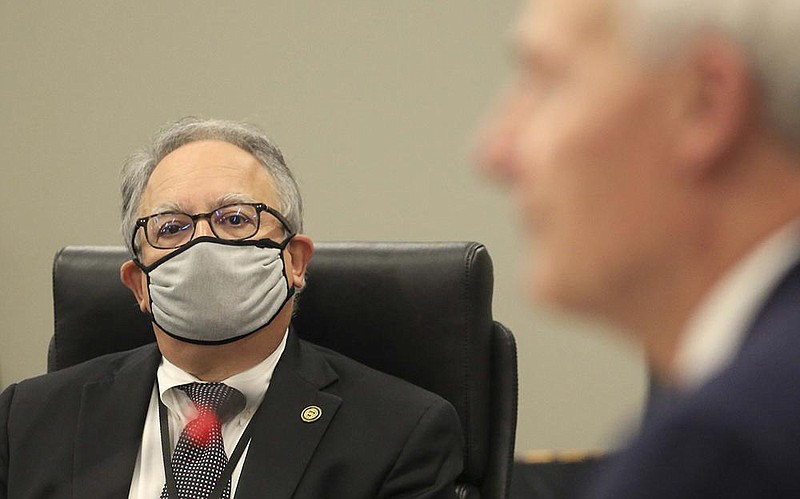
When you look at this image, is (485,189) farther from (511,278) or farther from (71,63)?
(71,63)

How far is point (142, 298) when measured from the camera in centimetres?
211

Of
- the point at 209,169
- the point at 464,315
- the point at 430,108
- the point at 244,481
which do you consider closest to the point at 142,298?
the point at 209,169

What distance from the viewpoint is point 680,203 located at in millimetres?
517

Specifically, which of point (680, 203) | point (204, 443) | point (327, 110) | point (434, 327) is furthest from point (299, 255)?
point (680, 203)

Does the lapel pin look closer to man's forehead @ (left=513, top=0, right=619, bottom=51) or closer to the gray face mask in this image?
the gray face mask

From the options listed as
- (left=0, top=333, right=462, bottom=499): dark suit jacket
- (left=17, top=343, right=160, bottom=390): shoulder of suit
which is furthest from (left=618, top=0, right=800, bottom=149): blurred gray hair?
(left=17, top=343, right=160, bottom=390): shoulder of suit

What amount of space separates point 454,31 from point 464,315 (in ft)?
5.34

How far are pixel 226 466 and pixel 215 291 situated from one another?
0.31 m

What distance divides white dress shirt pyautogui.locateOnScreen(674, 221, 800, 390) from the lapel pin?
1.56 m

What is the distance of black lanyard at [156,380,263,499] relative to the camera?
1946mm

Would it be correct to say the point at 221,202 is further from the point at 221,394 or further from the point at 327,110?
the point at 327,110

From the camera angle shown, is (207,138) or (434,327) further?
(207,138)

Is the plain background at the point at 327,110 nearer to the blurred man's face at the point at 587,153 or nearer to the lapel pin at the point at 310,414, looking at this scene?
the lapel pin at the point at 310,414

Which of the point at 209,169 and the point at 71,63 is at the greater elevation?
the point at 209,169
